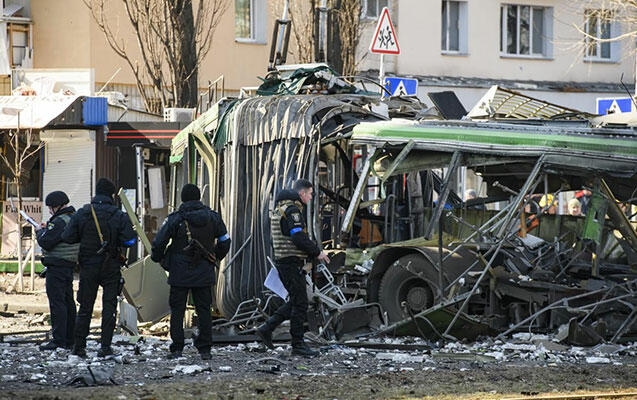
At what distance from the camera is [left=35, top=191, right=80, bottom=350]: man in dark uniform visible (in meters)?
13.4

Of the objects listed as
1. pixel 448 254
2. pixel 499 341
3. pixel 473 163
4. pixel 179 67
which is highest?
pixel 179 67

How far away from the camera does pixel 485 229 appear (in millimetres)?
14008

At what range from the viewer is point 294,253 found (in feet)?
41.6

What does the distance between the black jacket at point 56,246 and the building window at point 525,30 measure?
24.8 meters

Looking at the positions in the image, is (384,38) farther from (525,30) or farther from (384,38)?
(525,30)

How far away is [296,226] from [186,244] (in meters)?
1.09

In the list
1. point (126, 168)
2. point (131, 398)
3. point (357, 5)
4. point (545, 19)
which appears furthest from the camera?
point (545, 19)

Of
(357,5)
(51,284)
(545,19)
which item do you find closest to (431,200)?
(51,284)

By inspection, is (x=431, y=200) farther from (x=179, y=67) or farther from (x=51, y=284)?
(x=179, y=67)

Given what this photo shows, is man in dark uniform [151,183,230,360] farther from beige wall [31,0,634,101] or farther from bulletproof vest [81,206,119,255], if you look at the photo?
beige wall [31,0,634,101]

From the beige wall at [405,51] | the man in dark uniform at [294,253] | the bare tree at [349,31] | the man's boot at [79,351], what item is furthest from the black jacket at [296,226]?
the beige wall at [405,51]

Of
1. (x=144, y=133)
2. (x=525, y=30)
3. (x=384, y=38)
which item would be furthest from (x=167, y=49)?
(x=525, y=30)

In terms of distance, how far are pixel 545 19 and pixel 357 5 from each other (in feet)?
35.1

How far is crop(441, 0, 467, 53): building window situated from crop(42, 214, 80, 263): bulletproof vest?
23.5 meters
